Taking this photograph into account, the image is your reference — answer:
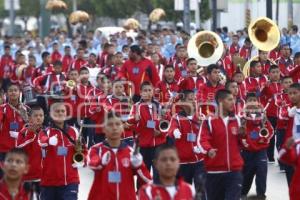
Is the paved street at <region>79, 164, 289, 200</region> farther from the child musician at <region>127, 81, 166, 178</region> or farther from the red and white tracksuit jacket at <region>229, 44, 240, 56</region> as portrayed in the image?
the red and white tracksuit jacket at <region>229, 44, 240, 56</region>

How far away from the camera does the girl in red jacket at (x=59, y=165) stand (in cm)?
1205

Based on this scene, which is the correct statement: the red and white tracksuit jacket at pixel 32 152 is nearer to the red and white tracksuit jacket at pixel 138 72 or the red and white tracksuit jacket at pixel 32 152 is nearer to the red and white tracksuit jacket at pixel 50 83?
the red and white tracksuit jacket at pixel 50 83

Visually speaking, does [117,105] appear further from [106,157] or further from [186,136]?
[106,157]

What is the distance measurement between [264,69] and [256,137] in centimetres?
603

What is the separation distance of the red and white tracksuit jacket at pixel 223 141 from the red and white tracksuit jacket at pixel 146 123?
249 centimetres

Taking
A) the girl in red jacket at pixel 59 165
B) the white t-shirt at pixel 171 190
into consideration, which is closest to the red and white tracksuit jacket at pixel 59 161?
the girl in red jacket at pixel 59 165

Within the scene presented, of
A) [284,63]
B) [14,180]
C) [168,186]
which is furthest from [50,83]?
[168,186]

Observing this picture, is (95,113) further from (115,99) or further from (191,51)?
(191,51)

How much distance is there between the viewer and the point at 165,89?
747 inches

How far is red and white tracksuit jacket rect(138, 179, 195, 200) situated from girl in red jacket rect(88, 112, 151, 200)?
1144 mm

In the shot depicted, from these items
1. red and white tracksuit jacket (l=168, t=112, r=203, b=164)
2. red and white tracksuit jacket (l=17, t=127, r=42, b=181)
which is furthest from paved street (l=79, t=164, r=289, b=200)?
red and white tracksuit jacket (l=17, t=127, r=42, b=181)

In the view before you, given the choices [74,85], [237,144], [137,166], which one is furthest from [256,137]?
[74,85]

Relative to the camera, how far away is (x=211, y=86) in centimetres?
1723

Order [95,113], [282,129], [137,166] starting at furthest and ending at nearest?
1. [95,113]
2. [282,129]
3. [137,166]
